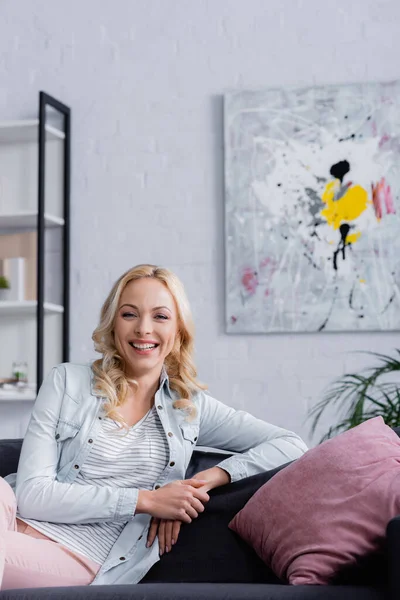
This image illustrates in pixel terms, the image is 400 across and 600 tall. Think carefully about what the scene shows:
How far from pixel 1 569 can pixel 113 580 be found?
0.41 m

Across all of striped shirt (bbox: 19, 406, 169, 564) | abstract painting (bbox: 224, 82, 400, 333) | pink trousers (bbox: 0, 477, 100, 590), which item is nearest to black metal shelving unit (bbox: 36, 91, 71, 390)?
abstract painting (bbox: 224, 82, 400, 333)

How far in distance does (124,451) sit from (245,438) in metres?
0.34

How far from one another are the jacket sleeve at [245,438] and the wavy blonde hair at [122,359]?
7 cm

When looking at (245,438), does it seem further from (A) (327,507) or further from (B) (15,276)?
(B) (15,276)

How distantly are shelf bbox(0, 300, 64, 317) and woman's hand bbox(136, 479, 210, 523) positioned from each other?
64.6 inches

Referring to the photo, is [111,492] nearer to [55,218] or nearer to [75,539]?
[75,539]

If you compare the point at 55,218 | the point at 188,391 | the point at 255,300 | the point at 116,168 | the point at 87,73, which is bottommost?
the point at 188,391

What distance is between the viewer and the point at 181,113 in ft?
11.8

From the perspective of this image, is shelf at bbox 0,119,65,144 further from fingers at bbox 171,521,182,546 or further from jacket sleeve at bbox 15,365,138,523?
fingers at bbox 171,521,182,546

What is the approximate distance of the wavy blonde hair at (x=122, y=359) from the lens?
2.10 meters

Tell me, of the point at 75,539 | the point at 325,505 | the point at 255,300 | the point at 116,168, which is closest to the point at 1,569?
the point at 75,539

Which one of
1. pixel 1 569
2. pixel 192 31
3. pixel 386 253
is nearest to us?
pixel 1 569

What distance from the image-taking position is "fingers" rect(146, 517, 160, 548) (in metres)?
1.95

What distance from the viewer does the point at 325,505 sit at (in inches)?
67.6
